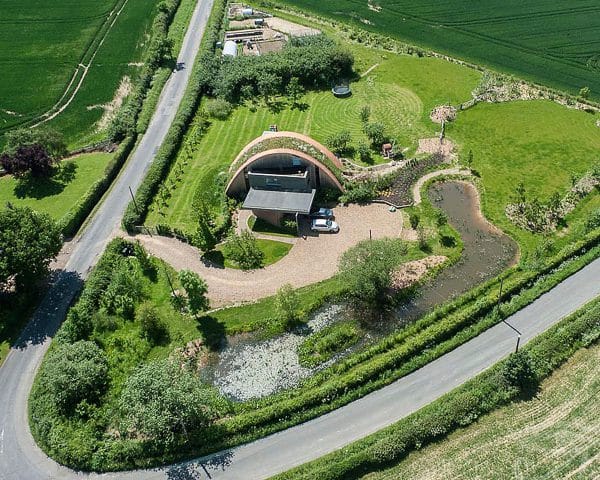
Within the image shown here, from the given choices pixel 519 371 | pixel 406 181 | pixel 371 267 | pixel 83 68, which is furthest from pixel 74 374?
pixel 83 68

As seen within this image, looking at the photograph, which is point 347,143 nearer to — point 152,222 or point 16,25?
point 152,222

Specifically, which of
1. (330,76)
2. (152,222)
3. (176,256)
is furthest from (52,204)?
(330,76)

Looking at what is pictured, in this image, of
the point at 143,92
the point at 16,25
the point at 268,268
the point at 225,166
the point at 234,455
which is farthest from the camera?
the point at 16,25

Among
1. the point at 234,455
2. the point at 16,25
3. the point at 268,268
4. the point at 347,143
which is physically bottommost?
the point at 234,455

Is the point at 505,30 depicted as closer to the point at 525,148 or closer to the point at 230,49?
the point at 525,148

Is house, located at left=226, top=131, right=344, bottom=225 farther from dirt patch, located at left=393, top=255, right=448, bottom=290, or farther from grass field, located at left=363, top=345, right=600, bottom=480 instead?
grass field, located at left=363, top=345, right=600, bottom=480

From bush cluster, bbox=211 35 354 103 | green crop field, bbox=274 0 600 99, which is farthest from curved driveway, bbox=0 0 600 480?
green crop field, bbox=274 0 600 99

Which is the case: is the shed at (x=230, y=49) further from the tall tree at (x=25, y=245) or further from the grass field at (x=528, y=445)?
the grass field at (x=528, y=445)
